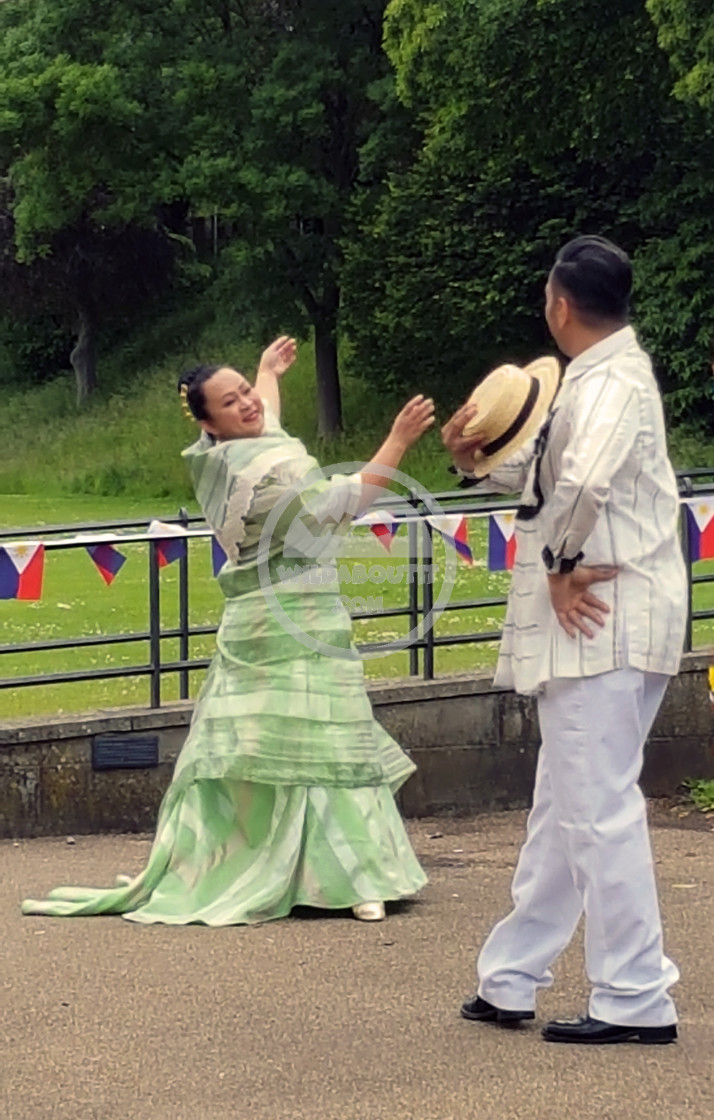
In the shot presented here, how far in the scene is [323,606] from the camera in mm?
6938

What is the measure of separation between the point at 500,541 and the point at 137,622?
473 cm

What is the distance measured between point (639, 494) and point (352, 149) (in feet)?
124

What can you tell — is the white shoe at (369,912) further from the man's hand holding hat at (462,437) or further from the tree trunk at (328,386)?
the tree trunk at (328,386)

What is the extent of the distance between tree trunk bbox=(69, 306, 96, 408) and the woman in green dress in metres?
43.1

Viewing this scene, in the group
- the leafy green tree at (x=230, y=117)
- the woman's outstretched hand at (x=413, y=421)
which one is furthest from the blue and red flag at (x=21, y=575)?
the leafy green tree at (x=230, y=117)

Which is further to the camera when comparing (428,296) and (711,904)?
(428,296)

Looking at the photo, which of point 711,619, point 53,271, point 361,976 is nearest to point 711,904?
point 361,976

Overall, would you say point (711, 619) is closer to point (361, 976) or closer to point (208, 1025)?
point (361, 976)

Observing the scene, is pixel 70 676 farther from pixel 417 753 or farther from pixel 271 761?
pixel 271 761

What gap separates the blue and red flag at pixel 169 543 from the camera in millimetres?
9336

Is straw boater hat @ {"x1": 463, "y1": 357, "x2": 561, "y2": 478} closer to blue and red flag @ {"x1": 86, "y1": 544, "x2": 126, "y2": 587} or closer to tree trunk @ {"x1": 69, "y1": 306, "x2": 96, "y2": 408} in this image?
blue and red flag @ {"x1": 86, "y1": 544, "x2": 126, "y2": 587}

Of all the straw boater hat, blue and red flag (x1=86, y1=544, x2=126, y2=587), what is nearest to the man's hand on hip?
the straw boater hat

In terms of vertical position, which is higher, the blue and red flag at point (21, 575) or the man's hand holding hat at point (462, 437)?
the man's hand holding hat at point (462, 437)

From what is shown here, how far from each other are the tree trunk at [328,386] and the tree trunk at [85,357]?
10000 mm
